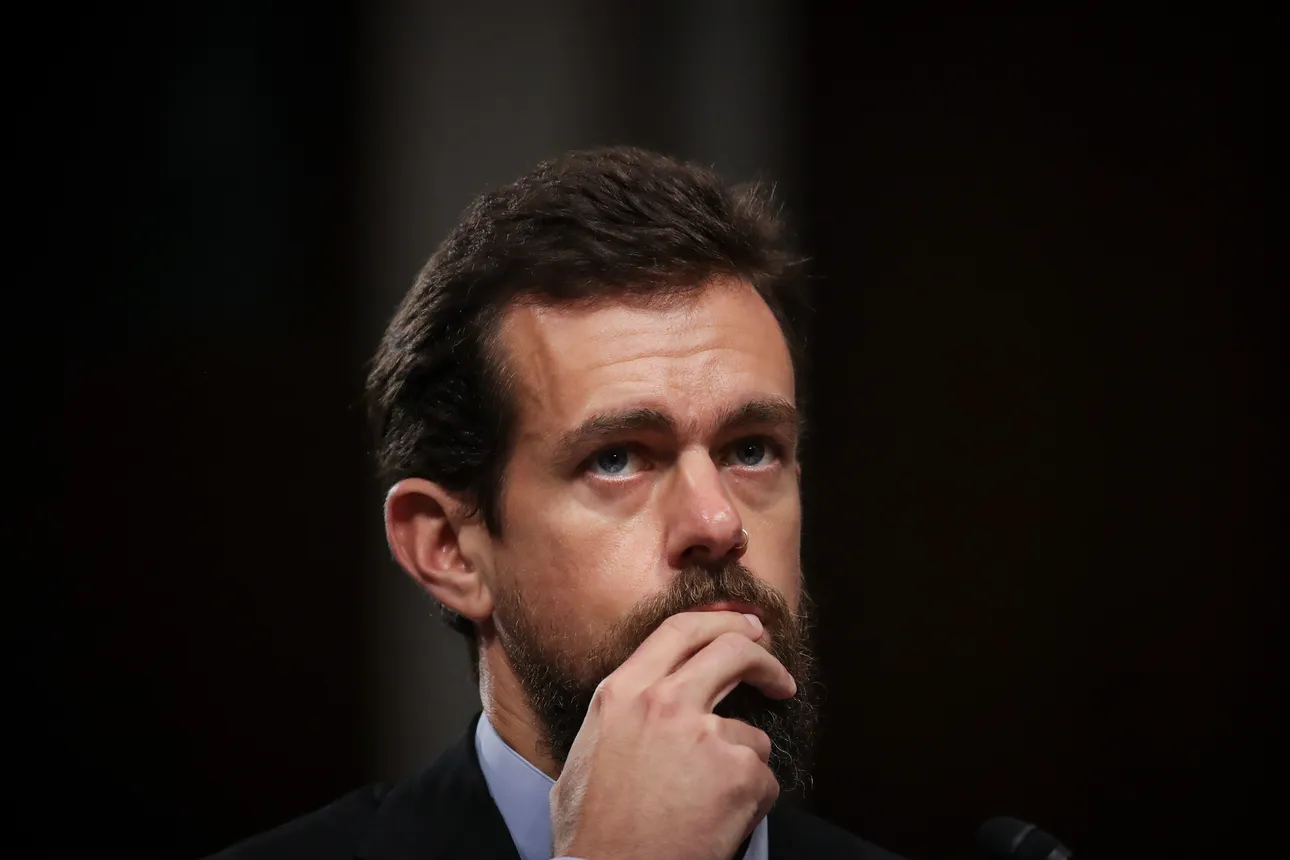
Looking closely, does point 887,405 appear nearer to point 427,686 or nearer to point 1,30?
point 427,686

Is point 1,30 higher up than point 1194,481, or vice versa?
point 1,30

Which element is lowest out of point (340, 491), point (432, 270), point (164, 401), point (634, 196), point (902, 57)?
point (340, 491)

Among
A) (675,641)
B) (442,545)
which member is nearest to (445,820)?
(442,545)

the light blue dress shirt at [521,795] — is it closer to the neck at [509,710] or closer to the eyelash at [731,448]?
the neck at [509,710]

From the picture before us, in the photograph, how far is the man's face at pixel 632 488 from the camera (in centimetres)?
163

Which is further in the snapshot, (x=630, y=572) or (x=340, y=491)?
(x=340, y=491)

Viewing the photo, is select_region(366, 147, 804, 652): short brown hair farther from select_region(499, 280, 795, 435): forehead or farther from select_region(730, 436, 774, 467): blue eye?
select_region(730, 436, 774, 467): blue eye

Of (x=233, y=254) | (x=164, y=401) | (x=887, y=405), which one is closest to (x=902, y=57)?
(x=887, y=405)

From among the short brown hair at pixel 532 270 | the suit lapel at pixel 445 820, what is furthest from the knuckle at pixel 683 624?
the suit lapel at pixel 445 820

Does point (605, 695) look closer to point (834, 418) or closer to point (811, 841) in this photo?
point (811, 841)

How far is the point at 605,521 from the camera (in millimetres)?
1665

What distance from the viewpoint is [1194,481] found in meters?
2.62

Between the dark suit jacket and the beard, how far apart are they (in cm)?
17

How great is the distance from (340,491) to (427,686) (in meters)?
0.50
